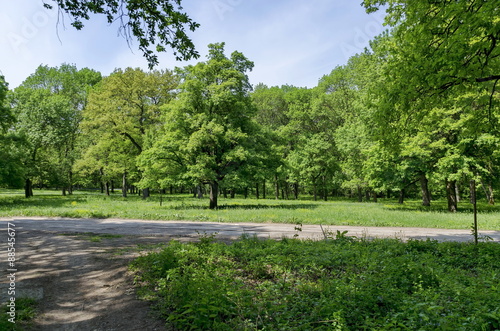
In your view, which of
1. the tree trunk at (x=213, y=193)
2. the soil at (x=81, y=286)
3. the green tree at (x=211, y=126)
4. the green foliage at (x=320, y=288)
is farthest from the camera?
the tree trunk at (x=213, y=193)

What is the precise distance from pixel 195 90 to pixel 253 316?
70.9ft

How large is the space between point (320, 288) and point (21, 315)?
16.7 feet

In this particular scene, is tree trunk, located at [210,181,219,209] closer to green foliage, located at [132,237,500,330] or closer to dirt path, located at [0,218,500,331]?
dirt path, located at [0,218,500,331]

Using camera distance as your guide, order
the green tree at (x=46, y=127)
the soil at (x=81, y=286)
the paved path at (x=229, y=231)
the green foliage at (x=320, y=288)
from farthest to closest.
Answer: the green tree at (x=46, y=127) < the paved path at (x=229, y=231) < the soil at (x=81, y=286) < the green foliage at (x=320, y=288)

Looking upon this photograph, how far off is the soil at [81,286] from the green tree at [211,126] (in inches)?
541

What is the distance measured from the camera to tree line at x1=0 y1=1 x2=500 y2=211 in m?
8.35

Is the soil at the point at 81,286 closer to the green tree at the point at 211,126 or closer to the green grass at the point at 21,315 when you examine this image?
the green grass at the point at 21,315

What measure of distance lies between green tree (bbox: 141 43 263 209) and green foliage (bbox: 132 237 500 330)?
15.1 meters

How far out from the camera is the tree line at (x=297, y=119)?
835cm

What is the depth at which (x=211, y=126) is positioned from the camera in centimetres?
2262

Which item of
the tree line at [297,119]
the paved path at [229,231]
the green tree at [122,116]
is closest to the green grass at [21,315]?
the paved path at [229,231]

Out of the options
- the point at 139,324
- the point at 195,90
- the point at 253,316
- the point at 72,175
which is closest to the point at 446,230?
the point at 253,316

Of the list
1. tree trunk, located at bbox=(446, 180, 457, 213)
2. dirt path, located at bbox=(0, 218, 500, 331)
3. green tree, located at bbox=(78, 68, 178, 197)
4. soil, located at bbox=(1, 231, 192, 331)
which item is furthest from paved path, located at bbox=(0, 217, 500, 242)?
green tree, located at bbox=(78, 68, 178, 197)

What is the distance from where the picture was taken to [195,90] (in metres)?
23.8
